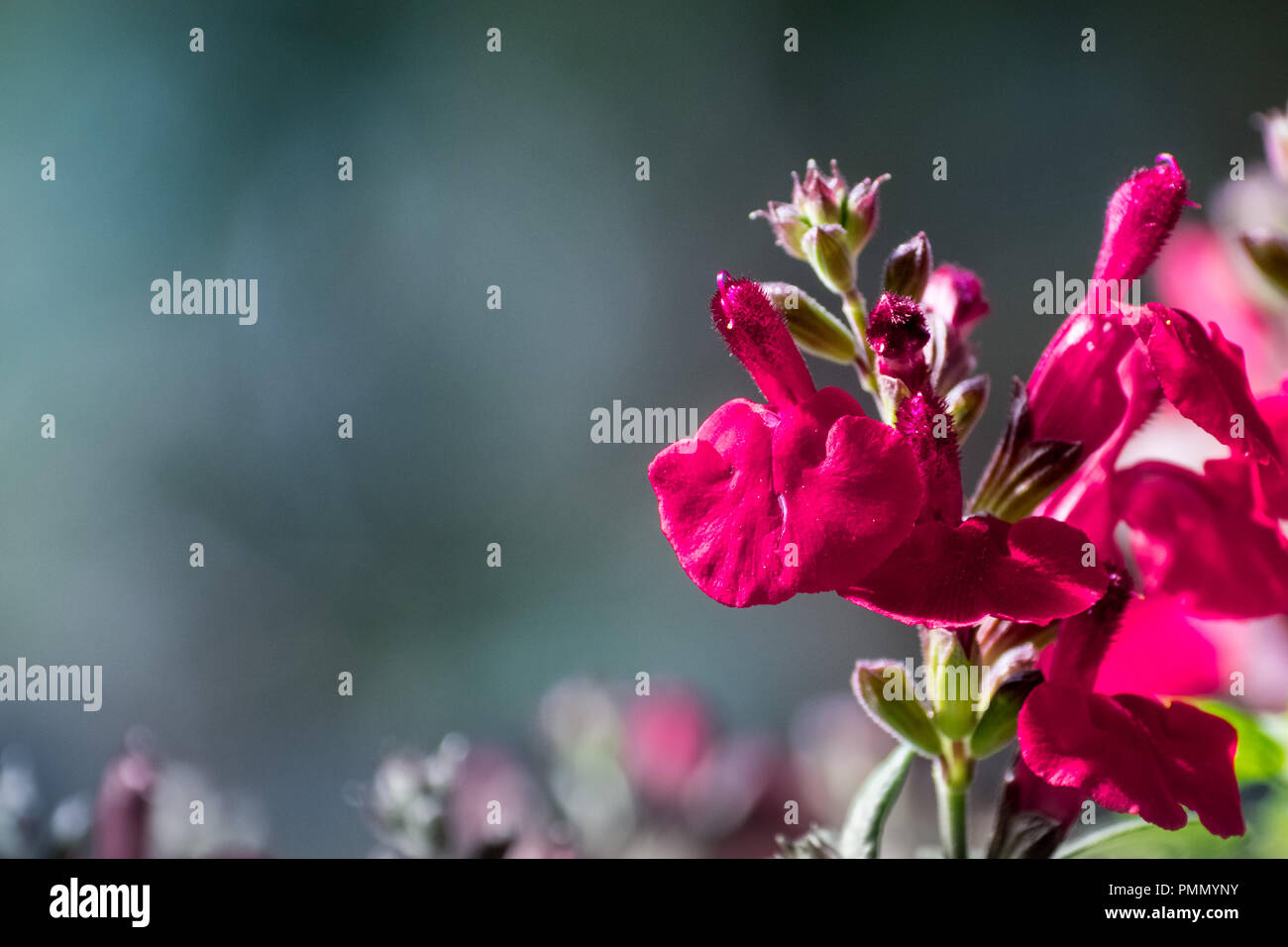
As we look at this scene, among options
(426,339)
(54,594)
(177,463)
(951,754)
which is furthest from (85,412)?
(951,754)

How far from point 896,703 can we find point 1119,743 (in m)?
0.08

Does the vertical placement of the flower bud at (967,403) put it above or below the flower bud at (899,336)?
below

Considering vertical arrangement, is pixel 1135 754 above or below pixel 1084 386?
below

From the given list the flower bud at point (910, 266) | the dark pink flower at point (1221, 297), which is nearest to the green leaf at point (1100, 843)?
the flower bud at point (910, 266)

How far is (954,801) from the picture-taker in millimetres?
451

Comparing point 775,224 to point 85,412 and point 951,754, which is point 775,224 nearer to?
point 951,754

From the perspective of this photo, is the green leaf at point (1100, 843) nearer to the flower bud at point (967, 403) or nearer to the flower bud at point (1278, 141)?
the flower bud at point (967, 403)

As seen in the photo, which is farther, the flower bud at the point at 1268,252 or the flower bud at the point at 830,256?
the flower bud at the point at 1268,252

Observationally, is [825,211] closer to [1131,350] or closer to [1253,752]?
[1131,350]

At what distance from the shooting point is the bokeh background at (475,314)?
1730 mm

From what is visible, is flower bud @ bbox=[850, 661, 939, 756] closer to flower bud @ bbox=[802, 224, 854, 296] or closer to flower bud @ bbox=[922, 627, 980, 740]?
flower bud @ bbox=[922, 627, 980, 740]

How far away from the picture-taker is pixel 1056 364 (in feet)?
1.61

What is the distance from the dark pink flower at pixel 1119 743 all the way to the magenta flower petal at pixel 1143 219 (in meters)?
0.15

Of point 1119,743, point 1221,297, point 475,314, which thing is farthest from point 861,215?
point 475,314
